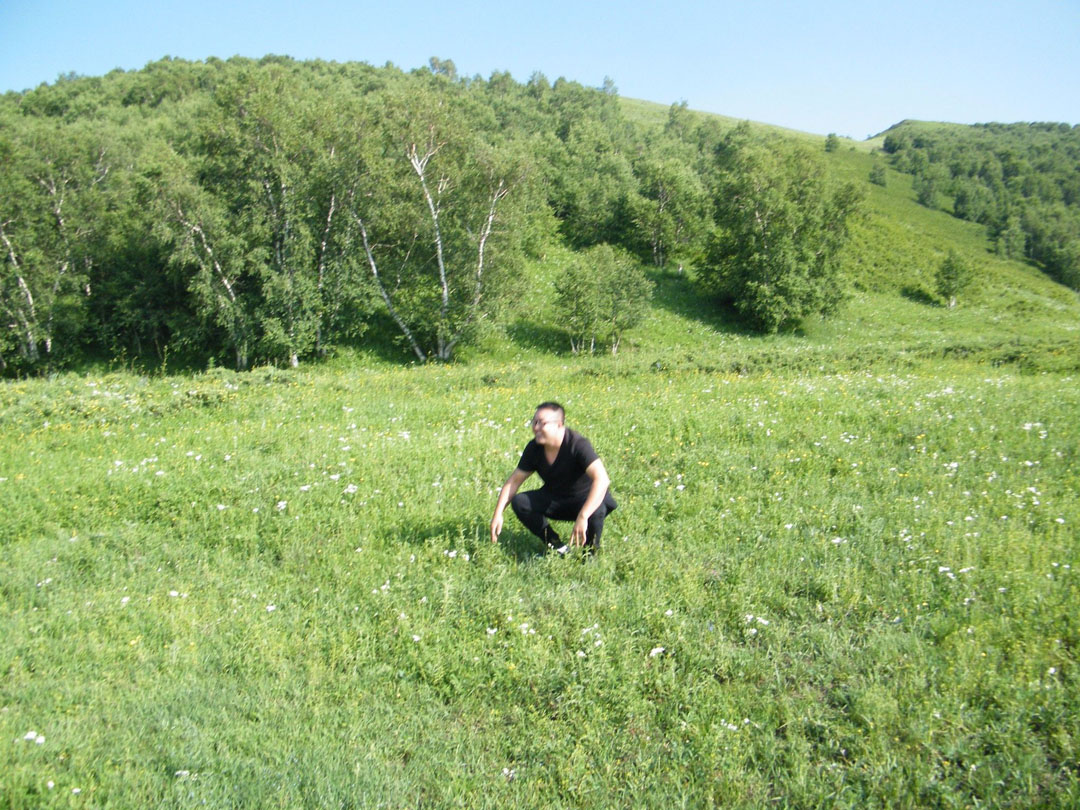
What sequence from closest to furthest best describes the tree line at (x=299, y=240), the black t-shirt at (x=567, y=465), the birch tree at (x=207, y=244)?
the black t-shirt at (x=567, y=465)
the birch tree at (x=207, y=244)
the tree line at (x=299, y=240)

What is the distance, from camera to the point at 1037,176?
116m

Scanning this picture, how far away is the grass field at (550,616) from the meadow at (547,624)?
0.03 metres

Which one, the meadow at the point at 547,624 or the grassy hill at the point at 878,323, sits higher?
the grassy hill at the point at 878,323

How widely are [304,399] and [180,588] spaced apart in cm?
776

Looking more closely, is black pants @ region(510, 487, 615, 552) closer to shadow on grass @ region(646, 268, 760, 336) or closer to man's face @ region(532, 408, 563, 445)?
man's face @ region(532, 408, 563, 445)

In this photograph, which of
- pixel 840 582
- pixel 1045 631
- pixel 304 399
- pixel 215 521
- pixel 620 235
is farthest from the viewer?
pixel 620 235

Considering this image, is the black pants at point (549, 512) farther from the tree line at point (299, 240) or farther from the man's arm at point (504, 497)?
the tree line at point (299, 240)

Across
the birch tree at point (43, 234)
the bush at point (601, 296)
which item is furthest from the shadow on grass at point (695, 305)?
the birch tree at point (43, 234)

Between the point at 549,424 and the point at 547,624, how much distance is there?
179 centimetres

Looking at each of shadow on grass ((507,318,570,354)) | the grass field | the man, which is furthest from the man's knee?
shadow on grass ((507,318,570,354))

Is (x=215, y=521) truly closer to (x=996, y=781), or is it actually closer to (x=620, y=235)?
(x=996, y=781)

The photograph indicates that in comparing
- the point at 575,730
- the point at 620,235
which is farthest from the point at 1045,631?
the point at 620,235

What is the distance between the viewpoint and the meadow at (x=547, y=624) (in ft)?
13.2

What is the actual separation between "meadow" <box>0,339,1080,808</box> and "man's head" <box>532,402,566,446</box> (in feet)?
4.32
